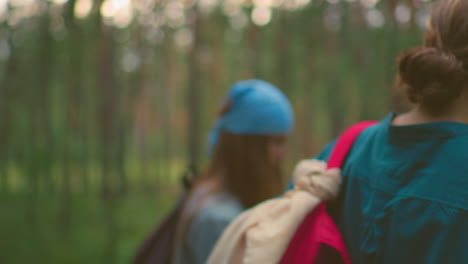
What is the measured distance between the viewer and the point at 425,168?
2.54ft

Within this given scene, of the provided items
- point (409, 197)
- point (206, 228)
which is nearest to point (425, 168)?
point (409, 197)

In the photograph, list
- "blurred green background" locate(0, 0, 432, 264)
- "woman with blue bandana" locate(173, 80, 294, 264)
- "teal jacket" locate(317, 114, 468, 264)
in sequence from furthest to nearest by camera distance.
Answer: "blurred green background" locate(0, 0, 432, 264) < "woman with blue bandana" locate(173, 80, 294, 264) < "teal jacket" locate(317, 114, 468, 264)

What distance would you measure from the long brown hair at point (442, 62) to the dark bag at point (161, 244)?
3.98 ft

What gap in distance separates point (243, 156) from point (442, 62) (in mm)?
1093

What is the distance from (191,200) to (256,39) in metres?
12.7

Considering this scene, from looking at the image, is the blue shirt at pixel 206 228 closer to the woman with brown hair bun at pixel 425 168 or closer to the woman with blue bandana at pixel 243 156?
the woman with blue bandana at pixel 243 156

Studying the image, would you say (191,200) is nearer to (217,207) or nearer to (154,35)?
(217,207)

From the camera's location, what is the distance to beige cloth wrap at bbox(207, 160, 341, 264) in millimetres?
944

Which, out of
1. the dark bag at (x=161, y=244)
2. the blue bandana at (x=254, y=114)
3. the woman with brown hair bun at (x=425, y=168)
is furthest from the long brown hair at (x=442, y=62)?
the dark bag at (x=161, y=244)

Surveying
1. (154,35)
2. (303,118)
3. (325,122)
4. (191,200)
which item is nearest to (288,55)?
(303,118)

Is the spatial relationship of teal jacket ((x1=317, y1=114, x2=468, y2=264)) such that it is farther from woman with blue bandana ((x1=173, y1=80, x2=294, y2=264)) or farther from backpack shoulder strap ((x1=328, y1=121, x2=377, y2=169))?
woman with blue bandana ((x1=173, y1=80, x2=294, y2=264))

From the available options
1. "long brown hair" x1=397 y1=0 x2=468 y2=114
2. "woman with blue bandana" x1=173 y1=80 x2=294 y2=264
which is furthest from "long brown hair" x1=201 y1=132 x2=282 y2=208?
"long brown hair" x1=397 y1=0 x2=468 y2=114

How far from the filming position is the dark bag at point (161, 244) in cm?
174

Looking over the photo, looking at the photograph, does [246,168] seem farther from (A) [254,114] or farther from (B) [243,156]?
(A) [254,114]
